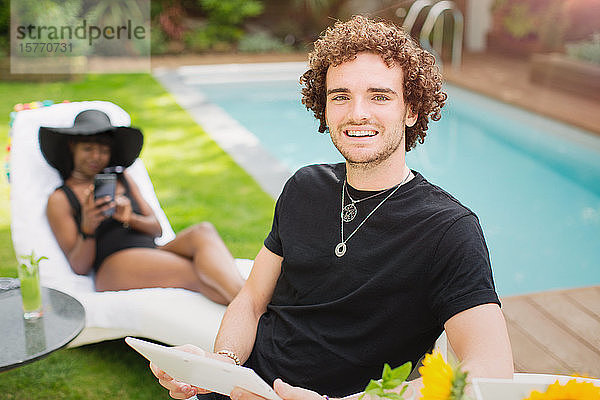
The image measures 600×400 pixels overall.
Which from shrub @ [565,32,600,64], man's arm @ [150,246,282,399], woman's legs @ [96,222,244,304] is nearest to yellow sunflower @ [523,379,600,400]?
man's arm @ [150,246,282,399]

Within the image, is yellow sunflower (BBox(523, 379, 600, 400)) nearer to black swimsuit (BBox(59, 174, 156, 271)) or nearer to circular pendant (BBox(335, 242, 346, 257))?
circular pendant (BBox(335, 242, 346, 257))

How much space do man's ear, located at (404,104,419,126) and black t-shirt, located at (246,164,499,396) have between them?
0.51 feet

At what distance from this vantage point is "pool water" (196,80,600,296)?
4.21 m

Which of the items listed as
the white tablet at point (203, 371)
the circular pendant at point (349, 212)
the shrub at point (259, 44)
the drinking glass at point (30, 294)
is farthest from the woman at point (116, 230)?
the shrub at point (259, 44)

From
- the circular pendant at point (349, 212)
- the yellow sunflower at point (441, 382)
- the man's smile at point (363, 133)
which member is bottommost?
the yellow sunflower at point (441, 382)

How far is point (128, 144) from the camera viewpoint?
301 cm

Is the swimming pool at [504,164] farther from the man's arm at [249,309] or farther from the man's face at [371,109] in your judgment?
the man's face at [371,109]

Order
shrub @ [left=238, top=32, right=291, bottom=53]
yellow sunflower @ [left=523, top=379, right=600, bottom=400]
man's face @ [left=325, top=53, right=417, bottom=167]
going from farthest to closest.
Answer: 1. shrub @ [left=238, top=32, right=291, bottom=53]
2. man's face @ [left=325, top=53, right=417, bottom=167]
3. yellow sunflower @ [left=523, top=379, right=600, bottom=400]

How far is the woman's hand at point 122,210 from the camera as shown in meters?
2.91

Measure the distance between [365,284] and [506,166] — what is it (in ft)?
15.7

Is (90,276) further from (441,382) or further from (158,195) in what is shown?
(441,382)

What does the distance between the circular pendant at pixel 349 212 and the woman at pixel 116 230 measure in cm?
90

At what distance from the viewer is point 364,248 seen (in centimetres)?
162

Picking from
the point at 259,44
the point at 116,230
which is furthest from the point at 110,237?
the point at 259,44
